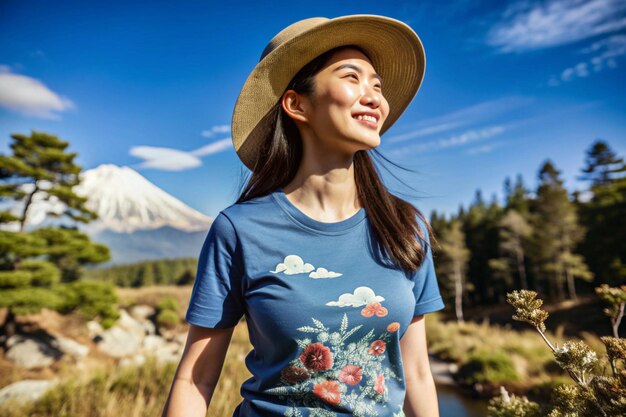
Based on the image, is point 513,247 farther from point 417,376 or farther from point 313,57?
point 313,57

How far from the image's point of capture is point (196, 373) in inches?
53.9

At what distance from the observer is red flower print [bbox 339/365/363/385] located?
128 cm

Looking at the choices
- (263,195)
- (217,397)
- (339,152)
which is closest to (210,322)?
(263,195)

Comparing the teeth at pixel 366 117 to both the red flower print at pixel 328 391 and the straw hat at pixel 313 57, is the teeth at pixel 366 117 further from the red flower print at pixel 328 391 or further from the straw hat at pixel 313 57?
the red flower print at pixel 328 391

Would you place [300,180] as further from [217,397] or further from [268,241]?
[217,397]

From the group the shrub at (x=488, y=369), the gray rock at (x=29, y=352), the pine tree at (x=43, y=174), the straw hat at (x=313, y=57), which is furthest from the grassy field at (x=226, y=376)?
the pine tree at (x=43, y=174)

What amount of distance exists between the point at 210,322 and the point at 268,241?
1.07 ft

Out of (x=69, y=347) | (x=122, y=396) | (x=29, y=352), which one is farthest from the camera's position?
(x=69, y=347)

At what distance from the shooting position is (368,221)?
5.18 feet

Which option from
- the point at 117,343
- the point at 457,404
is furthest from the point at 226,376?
the point at 117,343

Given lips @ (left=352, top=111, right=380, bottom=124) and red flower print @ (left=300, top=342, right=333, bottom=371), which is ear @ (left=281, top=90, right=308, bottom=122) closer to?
lips @ (left=352, top=111, right=380, bottom=124)

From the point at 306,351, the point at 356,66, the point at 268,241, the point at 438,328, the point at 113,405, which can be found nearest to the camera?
the point at 306,351

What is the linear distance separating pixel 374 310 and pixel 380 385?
9.8 inches

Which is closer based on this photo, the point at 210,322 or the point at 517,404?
the point at 210,322
